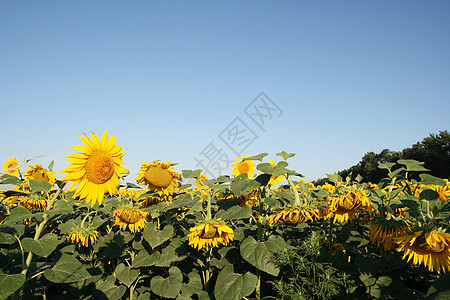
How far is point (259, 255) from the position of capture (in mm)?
2281

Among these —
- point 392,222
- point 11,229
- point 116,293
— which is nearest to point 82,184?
point 11,229

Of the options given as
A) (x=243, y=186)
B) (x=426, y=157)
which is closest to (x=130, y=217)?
(x=243, y=186)

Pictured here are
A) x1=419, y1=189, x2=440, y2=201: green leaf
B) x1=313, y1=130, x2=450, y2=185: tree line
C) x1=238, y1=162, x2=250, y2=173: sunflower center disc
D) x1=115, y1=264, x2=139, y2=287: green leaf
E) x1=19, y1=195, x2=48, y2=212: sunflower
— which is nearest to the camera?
x1=419, y1=189, x2=440, y2=201: green leaf

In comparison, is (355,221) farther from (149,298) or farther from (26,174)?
(26,174)

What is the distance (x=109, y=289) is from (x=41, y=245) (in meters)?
1.16

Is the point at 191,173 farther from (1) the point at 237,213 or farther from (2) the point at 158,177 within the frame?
(1) the point at 237,213

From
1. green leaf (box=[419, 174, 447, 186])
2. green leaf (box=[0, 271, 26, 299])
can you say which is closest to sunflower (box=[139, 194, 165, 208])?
green leaf (box=[0, 271, 26, 299])

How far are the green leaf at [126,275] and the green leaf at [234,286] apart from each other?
38.3 inches

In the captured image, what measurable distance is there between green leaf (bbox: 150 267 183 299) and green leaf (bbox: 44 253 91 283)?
743 millimetres

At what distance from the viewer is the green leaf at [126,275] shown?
288cm

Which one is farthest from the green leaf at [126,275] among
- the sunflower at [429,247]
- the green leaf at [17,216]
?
the sunflower at [429,247]

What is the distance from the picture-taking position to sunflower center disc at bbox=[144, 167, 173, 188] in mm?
2975

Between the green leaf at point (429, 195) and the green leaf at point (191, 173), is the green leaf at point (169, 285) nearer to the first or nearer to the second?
the green leaf at point (191, 173)

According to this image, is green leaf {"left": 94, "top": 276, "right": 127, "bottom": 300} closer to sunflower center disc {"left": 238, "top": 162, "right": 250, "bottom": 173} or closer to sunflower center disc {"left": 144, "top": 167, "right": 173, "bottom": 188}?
sunflower center disc {"left": 144, "top": 167, "right": 173, "bottom": 188}
